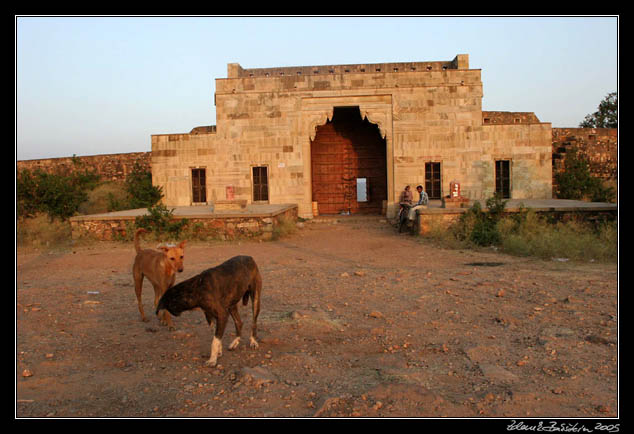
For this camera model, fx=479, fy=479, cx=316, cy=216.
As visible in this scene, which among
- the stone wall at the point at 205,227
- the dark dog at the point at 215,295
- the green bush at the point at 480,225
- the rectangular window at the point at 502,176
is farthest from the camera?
the rectangular window at the point at 502,176

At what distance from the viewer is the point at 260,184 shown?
2053cm

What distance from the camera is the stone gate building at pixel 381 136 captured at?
19.5 m

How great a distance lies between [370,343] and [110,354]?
251cm

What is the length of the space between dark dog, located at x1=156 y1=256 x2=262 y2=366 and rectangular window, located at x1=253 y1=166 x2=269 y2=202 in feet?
52.5

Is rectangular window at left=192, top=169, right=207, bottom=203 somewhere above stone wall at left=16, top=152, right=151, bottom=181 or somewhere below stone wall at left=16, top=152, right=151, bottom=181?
below

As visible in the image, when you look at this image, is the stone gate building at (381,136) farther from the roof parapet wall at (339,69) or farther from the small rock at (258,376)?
the small rock at (258,376)

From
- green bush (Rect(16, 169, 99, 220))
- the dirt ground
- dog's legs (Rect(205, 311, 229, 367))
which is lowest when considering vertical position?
the dirt ground

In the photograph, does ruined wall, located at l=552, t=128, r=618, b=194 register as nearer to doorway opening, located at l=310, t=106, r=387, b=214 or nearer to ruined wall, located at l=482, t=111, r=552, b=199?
ruined wall, located at l=482, t=111, r=552, b=199

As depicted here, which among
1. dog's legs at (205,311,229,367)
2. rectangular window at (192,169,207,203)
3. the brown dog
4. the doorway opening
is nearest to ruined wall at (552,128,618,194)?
the doorway opening

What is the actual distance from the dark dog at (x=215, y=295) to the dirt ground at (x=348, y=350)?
13.3 inches

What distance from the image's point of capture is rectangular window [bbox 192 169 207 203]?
20.7 meters

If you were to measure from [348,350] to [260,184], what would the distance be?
A: 53.8ft

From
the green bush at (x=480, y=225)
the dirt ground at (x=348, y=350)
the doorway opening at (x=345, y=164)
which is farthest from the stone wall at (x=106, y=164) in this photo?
the dirt ground at (x=348, y=350)

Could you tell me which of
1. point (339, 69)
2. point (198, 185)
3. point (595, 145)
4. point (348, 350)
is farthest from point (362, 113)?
point (348, 350)
